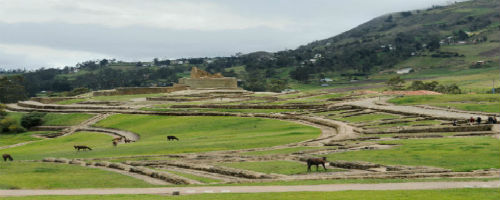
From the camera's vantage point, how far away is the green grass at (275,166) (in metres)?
25.2

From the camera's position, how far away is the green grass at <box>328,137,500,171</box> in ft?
81.6

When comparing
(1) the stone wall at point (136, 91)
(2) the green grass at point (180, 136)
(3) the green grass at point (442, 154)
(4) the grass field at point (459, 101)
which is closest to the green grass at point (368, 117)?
(2) the green grass at point (180, 136)

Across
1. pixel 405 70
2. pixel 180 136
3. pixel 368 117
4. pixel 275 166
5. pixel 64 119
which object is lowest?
pixel 64 119

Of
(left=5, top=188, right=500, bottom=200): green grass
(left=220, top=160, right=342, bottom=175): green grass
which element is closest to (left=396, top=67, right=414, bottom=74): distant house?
(left=220, top=160, right=342, bottom=175): green grass

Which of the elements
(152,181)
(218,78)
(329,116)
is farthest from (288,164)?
(218,78)

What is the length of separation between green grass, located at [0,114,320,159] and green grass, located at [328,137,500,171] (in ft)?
31.4

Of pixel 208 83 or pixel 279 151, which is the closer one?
pixel 279 151

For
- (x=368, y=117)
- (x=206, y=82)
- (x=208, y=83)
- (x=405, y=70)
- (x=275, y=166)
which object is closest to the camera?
(x=275, y=166)

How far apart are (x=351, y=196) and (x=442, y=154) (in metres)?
12.3

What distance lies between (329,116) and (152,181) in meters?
35.2

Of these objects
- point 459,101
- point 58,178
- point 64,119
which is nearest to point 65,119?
point 64,119

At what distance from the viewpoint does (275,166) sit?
88.1 ft

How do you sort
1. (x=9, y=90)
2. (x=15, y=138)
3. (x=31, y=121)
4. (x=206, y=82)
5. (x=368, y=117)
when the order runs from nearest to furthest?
Answer: (x=368, y=117) < (x=15, y=138) < (x=31, y=121) < (x=206, y=82) < (x=9, y=90)

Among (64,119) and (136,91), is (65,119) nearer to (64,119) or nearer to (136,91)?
(64,119)
